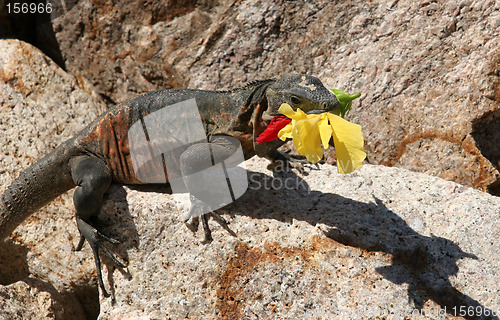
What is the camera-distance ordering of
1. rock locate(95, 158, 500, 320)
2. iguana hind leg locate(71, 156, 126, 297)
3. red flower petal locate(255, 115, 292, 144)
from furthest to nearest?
iguana hind leg locate(71, 156, 126, 297), red flower petal locate(255, 115, 292, 144), rock locate(95, 158, 500, 320)

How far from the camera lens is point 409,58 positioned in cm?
547

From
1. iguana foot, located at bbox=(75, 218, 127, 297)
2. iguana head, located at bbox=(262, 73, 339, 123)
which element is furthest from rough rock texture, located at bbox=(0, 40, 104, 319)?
iguana head, located at bbox=(262, 73, 339, 123)

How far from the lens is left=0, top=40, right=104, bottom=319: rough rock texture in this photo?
5043mm

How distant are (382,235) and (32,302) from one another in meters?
3.23

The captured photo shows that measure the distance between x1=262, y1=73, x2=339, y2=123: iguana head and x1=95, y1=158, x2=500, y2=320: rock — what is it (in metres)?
0.96

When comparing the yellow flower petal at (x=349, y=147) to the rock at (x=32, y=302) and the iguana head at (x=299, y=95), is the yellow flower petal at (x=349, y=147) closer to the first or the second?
the iguana head at (x=299, y=95)

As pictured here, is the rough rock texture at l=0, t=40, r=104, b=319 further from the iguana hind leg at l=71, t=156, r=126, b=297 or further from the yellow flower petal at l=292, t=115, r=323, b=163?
the yellow flower petal at l=292, t=115, r=323, b=163

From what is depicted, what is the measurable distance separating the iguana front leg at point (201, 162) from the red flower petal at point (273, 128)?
45cm

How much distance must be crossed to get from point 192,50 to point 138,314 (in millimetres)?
3342

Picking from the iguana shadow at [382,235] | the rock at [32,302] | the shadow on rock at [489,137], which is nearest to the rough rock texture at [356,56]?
the shadow on rock at [489,137]

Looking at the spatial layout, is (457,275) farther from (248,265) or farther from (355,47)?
(355,47)

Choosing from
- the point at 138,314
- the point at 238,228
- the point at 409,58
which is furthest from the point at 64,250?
the point at 409,58

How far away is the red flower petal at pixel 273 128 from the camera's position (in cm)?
393

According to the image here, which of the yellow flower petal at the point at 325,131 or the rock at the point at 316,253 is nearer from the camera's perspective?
the yellow flower petal at the point at 325,131
